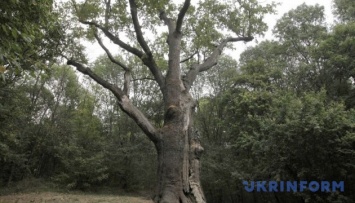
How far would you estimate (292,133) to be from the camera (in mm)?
8109

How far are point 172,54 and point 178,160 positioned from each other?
2.40m

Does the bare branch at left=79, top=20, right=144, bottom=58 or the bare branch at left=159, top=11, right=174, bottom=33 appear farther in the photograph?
the bare branch at left=159, top=11, right=174, bottom=33

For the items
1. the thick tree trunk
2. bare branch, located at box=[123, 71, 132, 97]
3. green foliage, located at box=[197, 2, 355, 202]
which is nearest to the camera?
the thick tree trunk

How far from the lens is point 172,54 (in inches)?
230

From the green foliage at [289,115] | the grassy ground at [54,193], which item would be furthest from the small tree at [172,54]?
the grassy ground at [54,193]

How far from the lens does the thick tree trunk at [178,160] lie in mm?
4234

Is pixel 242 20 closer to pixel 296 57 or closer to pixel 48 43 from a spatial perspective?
pixel 48 43

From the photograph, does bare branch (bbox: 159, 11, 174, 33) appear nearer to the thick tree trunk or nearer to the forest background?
the forest background

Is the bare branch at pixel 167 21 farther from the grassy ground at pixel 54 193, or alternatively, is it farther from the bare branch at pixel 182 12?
the grassy ground at pixel 54 193

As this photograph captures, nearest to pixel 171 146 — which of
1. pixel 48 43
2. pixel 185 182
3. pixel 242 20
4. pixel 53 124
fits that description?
pixel 185 182

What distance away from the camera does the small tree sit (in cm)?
443

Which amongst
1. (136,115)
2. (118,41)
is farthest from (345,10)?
(136,115)

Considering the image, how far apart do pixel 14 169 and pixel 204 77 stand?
44.4 ft

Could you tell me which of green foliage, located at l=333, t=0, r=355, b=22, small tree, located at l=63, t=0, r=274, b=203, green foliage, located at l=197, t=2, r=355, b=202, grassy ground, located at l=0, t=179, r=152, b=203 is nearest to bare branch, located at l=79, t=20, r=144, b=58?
small tree, located at l=63, t=0, r=274, b=203
